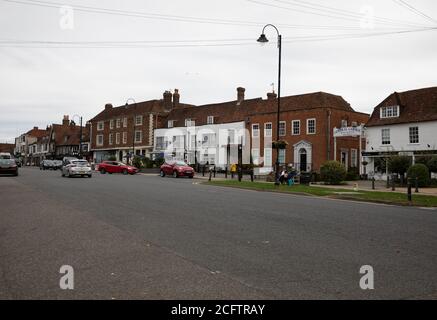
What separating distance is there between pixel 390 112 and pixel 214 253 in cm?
3718

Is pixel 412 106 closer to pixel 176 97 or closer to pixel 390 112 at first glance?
pixel 390 112

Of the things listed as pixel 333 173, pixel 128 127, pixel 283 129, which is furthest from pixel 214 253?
pixel 128 127

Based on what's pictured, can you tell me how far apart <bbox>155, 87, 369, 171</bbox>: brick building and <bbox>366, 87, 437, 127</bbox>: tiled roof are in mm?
4382

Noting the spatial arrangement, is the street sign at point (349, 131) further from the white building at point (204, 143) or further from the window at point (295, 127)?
the white building at point (204, 143)

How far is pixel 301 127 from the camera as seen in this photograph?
45.2 metres

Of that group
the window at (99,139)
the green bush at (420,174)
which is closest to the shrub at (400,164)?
the green bush at (420,174)

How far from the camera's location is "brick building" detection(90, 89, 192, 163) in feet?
224

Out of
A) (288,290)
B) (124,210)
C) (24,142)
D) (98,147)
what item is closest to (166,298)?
(288,290)

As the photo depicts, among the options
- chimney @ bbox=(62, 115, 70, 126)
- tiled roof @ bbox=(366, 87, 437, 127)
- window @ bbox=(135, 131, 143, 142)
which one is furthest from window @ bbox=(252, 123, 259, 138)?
chimney @ bbox=(62, 115, 70, 126)

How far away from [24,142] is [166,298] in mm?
141166

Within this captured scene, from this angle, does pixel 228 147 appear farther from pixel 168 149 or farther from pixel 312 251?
pixel 312 251

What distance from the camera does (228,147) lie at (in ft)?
173

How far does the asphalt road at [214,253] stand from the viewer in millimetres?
5066

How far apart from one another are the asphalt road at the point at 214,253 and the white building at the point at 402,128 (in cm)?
2652
